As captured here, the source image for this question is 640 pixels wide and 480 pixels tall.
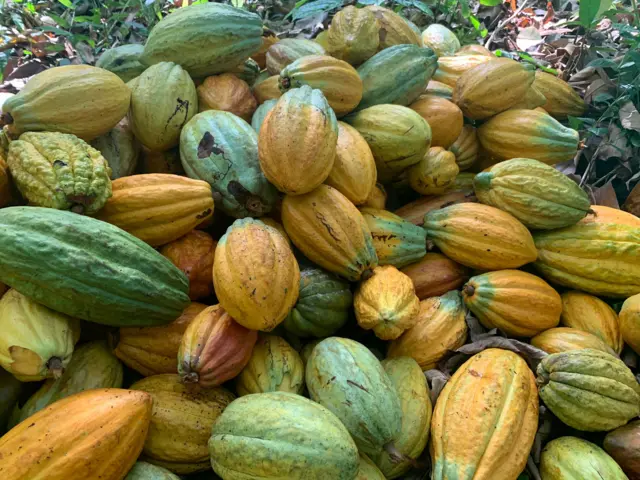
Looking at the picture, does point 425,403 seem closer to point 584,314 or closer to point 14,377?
point 584,314

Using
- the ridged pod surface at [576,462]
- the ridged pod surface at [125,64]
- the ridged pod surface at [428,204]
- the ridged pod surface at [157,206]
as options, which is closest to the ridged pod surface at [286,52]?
the ridged pod surface at [125,64]

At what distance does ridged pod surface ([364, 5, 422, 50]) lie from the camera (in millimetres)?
2701

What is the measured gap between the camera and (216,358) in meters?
1.56

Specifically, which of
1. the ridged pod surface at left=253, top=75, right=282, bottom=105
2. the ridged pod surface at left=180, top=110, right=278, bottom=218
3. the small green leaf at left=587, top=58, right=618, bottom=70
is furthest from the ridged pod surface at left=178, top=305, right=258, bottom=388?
the small green leaf at left=587, top=58, right=618, bottom=70

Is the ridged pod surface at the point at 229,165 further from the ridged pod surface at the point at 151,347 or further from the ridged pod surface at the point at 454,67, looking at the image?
the ridged pod surface at the point at 454,67

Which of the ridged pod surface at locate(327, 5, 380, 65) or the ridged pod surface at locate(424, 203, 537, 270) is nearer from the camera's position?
the ridged pod surface at locate(424, 203, 537, 270)

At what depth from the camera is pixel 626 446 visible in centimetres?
164

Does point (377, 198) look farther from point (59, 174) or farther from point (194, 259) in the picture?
A: point (59, 174)

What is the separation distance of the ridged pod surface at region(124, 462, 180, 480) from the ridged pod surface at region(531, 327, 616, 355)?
4.33 ft

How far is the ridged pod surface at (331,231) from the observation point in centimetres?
186

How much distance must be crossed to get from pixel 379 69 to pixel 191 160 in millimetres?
1026

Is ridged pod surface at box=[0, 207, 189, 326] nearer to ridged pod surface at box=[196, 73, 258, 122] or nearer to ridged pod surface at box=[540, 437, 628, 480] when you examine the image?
ridged pod surface at box=[196, 73, 258, 122]

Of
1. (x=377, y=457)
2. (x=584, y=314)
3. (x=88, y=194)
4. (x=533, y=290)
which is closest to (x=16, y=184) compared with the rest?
(x=88, y=194)

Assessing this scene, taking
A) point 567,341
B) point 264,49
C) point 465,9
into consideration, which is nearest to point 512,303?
point 567,341
